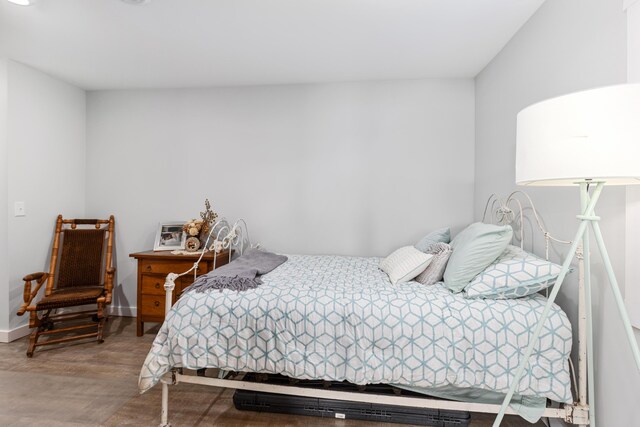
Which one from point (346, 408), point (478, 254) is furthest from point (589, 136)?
point (346, 408)

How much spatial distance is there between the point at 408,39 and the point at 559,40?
3.20 ft

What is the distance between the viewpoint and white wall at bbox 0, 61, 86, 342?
2920mm

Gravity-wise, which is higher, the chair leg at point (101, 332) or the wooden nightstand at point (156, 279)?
the wooden nightstand at point (156, 279)

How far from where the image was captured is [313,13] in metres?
2.12

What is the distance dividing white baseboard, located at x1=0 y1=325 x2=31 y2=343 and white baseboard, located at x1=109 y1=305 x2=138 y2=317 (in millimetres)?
717

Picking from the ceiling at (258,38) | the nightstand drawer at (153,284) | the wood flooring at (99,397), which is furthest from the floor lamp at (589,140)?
the nightstand drawer at (153,284)

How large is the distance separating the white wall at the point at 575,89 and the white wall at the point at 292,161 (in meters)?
0.64

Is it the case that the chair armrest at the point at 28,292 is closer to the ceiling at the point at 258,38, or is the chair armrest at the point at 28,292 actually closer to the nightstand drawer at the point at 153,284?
the nightstand drawer at the point at 153,284

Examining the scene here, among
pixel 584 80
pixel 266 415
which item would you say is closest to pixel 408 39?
pixel 584 80

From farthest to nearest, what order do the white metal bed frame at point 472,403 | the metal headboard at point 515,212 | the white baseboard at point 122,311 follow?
the white baseboard at point 122,311, the metal headboard at point 515,212, the white metal bed frame at point 472,403

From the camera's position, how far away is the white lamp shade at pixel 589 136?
1.04m

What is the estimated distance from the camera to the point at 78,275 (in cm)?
324

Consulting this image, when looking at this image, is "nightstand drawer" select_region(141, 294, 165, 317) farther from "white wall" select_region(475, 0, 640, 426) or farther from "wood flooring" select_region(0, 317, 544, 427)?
"white wall" select_region(475, 0, 640, 426)

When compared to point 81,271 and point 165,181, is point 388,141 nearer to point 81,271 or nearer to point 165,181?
point 165,181
